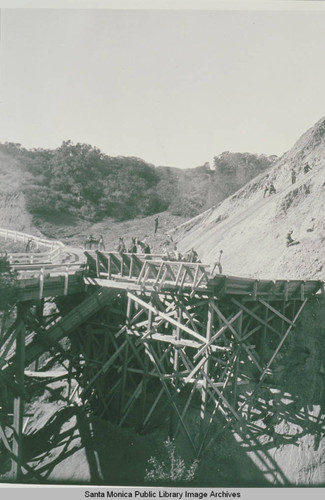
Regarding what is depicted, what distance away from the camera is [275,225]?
22953mm

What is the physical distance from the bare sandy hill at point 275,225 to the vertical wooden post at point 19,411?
1034cm

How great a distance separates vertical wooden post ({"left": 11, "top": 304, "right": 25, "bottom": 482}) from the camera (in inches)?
402

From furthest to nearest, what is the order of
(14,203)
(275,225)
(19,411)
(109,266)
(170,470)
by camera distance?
(14,203) → (275,225) → (109,266) → (19,411) → (170,470)

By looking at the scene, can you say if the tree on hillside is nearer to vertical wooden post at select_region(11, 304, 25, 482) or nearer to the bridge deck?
vertical wooden post at select_region(11, 304, 25, 482)

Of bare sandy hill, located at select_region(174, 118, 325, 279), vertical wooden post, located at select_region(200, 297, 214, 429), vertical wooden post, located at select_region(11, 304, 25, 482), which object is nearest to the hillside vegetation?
bare sandy hill, located at select_region(174, 118, 325, 279)

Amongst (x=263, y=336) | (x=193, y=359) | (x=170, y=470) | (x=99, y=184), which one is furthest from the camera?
(x=99, y=184)

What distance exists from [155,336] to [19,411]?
3.79 meters

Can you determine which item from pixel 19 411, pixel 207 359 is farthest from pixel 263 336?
pixel 19 411

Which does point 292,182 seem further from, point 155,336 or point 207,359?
point 207,359

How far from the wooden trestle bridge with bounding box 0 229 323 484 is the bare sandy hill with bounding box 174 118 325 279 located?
3987 millimetres

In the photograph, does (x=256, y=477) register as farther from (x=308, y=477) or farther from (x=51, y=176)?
(x=51, y=176)

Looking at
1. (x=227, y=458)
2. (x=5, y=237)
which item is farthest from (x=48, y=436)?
(x=5, y=237)

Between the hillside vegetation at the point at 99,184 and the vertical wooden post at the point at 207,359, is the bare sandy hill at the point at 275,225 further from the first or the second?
the hillside vegetation at the point at 99,184

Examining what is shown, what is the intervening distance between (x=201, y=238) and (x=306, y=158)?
8.88 metres
